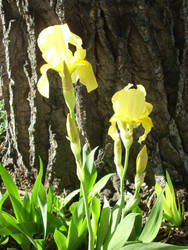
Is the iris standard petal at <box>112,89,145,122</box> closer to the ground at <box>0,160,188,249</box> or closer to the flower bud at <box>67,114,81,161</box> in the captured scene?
the flower bud at <box>67,114,81,161</box>

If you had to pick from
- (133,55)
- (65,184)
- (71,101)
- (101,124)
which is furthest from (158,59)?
(65,184)

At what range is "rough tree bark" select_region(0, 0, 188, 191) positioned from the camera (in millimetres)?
1556

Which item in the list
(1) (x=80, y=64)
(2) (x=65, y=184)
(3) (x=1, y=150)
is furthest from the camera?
(3) (x=1, y=150)

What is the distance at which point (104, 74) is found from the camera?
1.62 m

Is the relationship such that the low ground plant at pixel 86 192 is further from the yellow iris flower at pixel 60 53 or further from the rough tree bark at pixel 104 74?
the rough tree bark at pixel 104 74

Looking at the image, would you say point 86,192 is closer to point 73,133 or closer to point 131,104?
point 73,133

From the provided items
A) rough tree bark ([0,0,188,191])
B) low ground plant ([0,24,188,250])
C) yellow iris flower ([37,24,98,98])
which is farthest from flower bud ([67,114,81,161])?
rough tree bark ([0,0,188,191])

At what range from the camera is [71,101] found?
89 cm

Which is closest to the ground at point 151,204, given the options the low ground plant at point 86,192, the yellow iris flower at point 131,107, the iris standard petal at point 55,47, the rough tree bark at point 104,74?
the rough tree bark at point 104,74

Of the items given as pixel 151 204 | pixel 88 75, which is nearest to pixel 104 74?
pixel 88 75

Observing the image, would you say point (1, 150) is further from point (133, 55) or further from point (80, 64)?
point (80, 64)

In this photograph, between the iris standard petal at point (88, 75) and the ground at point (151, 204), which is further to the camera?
the ground at point (151, 204)

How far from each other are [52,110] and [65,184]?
58 centimetres

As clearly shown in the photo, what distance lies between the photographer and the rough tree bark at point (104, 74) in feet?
5.10
